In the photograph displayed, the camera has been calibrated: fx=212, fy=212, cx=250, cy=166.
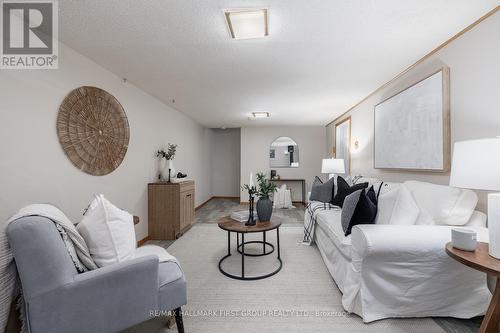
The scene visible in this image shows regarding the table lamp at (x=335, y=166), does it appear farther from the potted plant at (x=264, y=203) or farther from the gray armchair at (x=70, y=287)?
the gray armchair at (x=70, y=287)

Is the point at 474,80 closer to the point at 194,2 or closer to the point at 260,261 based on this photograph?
the point at 194,2

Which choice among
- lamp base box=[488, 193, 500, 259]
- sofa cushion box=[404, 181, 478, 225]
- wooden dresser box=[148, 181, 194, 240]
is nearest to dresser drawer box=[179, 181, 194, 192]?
wooden dresser box=[148, 181, 194, 240]

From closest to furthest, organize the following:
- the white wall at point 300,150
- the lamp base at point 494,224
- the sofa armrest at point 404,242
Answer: the lamp base at point 494,224, the sofa armrest at point 404,242, the white wall at point 300,150

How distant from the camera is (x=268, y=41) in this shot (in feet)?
6.27

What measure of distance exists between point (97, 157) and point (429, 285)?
129 inches

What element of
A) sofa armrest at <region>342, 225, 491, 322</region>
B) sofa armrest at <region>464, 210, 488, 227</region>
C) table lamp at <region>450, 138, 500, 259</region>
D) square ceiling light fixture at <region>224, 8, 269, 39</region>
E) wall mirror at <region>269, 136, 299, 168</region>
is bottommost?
sofa armrest at <region>342, 225, 491, 322</region>

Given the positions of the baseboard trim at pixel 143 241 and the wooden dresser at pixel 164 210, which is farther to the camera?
the wooden dresser at pixel 164 210

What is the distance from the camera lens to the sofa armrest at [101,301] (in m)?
1.03

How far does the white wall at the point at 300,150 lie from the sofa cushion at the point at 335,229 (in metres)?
3.45

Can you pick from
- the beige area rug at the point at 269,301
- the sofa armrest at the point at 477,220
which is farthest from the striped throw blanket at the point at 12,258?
the sofa armrest at the point at 477,220

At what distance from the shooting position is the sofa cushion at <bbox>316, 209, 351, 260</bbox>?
5.88ft

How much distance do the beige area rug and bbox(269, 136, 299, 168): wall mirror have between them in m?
3.78

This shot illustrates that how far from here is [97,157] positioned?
2.36 meters

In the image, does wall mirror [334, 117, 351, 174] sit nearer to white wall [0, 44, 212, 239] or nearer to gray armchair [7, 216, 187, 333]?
white wall [0, 44, 212, 239]
